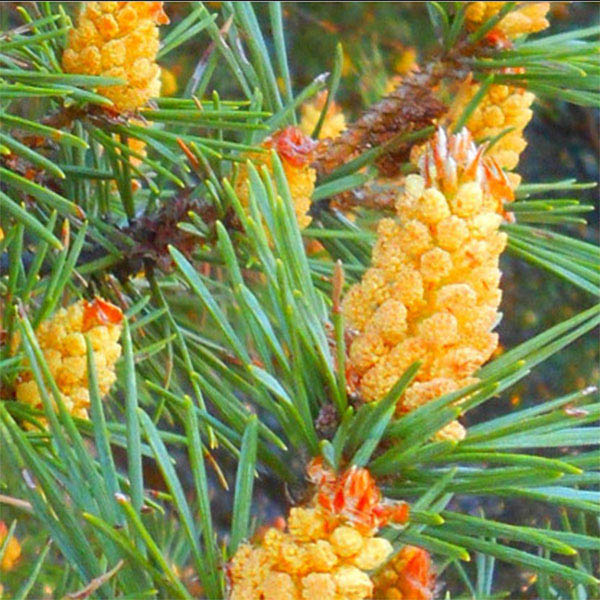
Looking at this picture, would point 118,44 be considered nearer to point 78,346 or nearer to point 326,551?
point 78,346

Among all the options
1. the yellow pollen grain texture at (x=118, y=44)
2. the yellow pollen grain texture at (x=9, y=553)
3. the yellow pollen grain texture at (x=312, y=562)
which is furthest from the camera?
the yellow pollen grain texture at (x=9, y=553)

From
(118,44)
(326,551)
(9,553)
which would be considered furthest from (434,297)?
(9,553)

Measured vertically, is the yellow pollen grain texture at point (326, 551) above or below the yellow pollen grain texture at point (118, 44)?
below

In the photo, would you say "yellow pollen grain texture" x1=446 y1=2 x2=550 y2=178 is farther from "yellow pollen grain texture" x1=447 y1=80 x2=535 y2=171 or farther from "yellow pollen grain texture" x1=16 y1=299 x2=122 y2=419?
"yellow pollen grain texture" x1=16 y1=299 x2=122 y2=419

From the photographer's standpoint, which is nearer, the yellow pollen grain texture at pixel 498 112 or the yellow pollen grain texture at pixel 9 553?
the yellow pollen grain texture at pixel 498 112

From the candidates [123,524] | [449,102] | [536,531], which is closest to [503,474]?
Result: [536,531]

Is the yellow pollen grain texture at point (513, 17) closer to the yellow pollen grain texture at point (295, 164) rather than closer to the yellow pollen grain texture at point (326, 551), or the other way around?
the yellow pollen grain texture at point (295, 164)

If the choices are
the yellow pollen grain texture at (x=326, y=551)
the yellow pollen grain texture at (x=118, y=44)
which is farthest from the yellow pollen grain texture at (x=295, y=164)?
the yellow pollen grain texture at (x=326, y=551)
